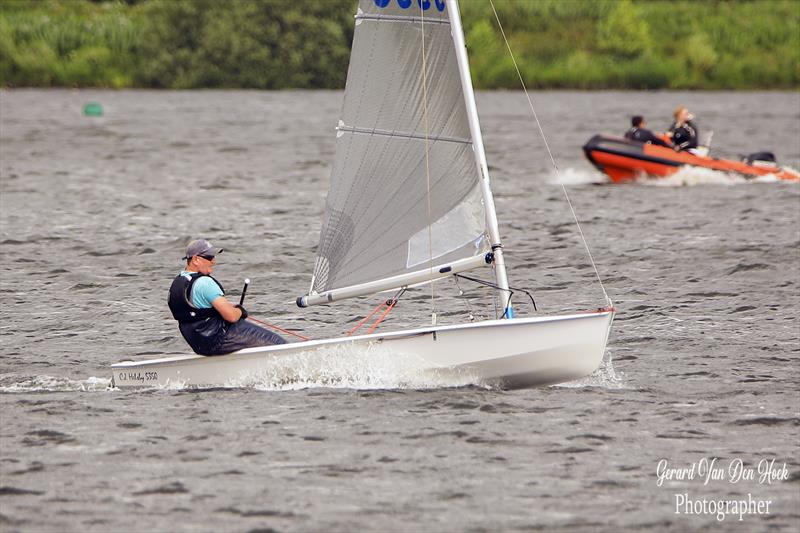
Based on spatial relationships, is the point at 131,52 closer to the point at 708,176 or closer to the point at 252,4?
the point at 252,4

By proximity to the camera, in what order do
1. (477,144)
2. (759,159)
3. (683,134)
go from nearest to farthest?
(477,144), (683,134), (759,159)

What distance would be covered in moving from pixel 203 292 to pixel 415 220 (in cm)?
254

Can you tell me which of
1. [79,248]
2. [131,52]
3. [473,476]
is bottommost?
[131,52]

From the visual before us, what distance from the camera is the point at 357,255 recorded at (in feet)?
54.3

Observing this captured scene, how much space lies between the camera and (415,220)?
16.4 m

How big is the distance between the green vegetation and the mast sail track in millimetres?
56146

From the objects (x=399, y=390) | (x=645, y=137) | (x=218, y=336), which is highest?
(x=218, y=336)

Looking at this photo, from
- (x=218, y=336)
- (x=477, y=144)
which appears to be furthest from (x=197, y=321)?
(x=477, y=144)

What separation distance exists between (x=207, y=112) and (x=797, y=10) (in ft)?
116

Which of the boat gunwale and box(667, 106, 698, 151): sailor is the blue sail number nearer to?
the boat gunwale

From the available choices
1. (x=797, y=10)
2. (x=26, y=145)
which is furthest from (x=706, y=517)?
(x=797, y=10)
